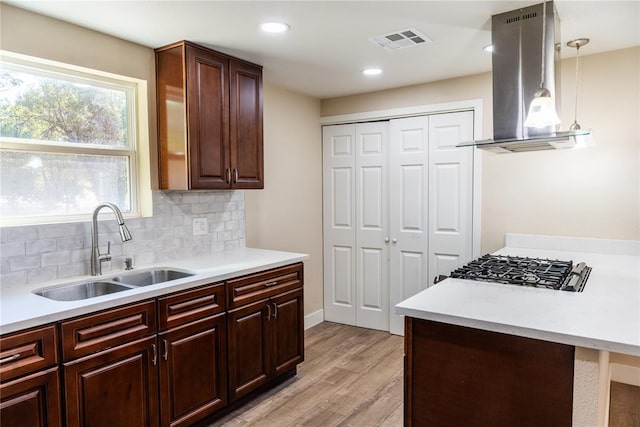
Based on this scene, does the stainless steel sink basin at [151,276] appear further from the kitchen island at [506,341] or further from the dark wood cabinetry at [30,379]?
the kitchen island at [506,341]

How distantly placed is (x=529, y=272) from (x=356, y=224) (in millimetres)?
2110

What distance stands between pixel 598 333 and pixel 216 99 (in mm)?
2397

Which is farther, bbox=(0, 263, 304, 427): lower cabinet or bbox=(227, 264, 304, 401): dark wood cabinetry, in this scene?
bbox=(227, 264, 304, 401): dark wood cabinetry

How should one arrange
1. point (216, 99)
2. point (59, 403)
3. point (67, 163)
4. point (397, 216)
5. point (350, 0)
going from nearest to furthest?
point (59, 403) < point (350, 0) < point (67, 163) < point (216, 99) < point (397, 216)

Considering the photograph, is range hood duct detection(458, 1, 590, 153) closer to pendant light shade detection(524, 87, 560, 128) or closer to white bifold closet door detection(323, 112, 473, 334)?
pendant light shade detection(524, 87, 560, 128)

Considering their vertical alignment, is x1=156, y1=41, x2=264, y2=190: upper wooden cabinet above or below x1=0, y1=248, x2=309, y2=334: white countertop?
above

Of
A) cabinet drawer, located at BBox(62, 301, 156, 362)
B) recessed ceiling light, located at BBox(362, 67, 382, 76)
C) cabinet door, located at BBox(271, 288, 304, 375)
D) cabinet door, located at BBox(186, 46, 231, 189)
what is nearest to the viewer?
cabinet drawer, located at BBox(62, 301, 156, 362)

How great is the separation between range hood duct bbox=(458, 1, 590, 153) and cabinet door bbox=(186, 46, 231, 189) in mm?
1577

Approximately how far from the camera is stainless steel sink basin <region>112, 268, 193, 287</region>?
249cm

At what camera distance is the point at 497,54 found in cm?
227

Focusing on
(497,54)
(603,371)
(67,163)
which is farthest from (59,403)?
(497,54)

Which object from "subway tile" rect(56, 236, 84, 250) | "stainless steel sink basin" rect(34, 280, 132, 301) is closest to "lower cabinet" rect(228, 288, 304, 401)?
"stainless steel sink basin" rect(34, 280, 132, 301)

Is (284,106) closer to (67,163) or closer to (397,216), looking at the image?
(397,216)

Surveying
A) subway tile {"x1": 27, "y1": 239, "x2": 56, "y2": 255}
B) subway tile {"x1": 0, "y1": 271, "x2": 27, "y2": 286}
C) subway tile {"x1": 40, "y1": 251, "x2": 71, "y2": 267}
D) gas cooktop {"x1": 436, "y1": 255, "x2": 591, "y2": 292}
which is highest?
subway tile {"x1": 27, "y1": 239, "x2": 56, "y2": 255}
